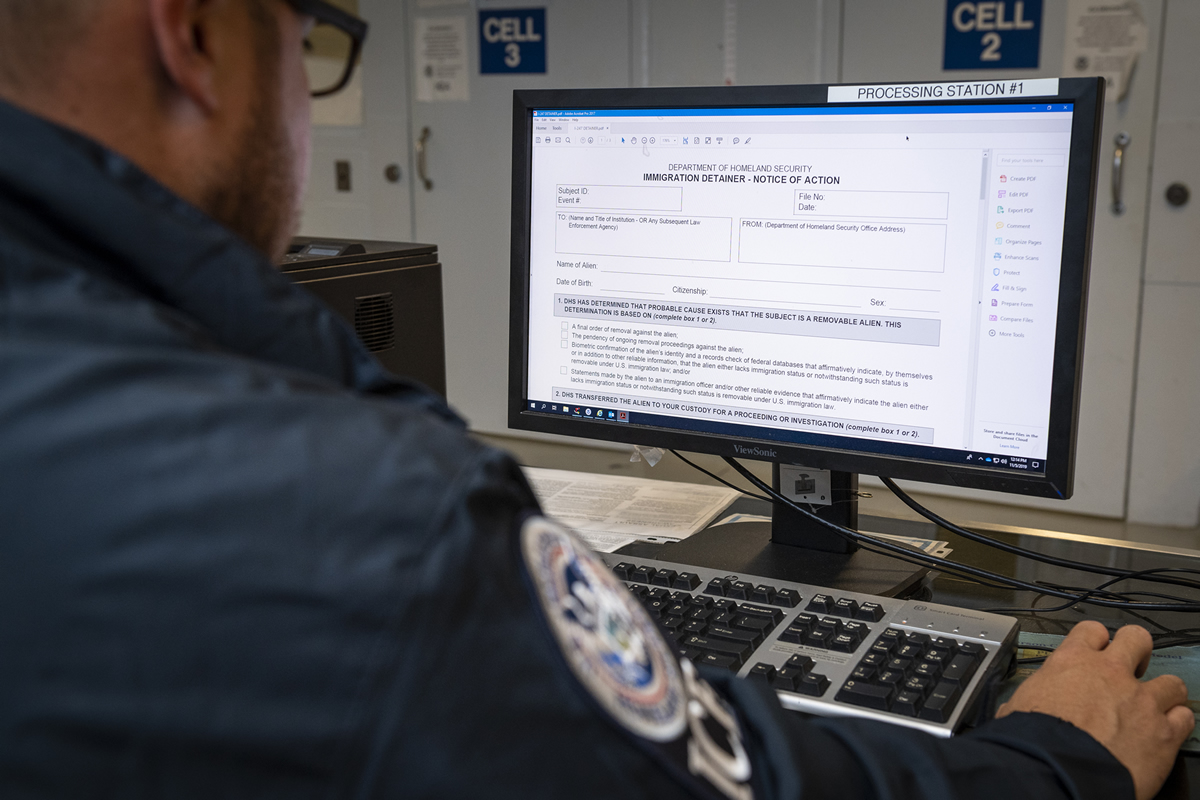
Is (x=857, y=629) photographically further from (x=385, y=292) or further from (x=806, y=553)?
(x=385, y=292)

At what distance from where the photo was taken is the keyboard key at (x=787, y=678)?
745mm

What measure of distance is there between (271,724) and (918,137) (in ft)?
2.44

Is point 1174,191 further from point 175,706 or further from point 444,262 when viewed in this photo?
point 175,706

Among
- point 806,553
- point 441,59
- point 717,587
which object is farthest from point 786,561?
point 441,59

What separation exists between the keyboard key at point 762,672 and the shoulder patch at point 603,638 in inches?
12.1

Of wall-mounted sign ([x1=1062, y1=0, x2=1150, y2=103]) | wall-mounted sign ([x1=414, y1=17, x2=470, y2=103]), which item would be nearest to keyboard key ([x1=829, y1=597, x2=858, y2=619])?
wall-mounted sign ([x1=1062, y1=0, x2=1150, y2=103])

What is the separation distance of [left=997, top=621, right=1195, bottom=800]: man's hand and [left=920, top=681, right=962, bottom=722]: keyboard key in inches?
1.3

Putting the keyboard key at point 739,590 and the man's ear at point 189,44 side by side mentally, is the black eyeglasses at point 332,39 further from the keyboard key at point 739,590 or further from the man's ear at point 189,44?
the keyboard key at point 739,590

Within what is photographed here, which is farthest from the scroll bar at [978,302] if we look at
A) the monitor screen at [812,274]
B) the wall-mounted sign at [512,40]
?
the wall-mounted sign at [512,40]

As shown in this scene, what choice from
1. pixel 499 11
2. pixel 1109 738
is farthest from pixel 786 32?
pixel 1109 738

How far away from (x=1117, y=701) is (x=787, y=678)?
8.4 inches

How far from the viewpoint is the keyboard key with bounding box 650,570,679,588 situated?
92cm

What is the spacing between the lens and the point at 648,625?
0.48 m

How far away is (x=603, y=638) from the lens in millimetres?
431
